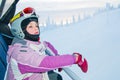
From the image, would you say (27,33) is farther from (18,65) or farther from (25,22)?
(18,65)

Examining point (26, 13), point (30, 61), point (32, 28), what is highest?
point (26, 13)

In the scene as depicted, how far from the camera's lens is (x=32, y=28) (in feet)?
8.55

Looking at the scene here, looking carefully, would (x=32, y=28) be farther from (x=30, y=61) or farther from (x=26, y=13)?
(x=30, y=61)

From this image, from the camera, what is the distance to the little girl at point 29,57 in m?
2.39

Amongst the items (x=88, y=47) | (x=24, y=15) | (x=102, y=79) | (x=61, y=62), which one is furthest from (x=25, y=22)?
(x=88, y=47)

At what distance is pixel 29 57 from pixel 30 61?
32 millimetres

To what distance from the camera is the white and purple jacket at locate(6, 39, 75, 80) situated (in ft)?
7.82

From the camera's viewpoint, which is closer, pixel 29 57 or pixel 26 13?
pixel 29 57

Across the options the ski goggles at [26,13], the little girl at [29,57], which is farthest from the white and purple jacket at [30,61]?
the ski goggles at [26,13]

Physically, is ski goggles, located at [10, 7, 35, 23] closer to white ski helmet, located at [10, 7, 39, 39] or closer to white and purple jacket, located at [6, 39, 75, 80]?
white ski helmet, located at [10, 7, 39, 39]

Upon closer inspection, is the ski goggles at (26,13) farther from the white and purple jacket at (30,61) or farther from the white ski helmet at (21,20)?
the white and purple jacket at (30,61)

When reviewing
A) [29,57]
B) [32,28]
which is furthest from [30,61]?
[32,28]

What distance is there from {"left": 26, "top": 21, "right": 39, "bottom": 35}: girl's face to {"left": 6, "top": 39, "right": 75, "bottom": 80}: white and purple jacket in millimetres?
83

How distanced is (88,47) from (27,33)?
6.41 m
